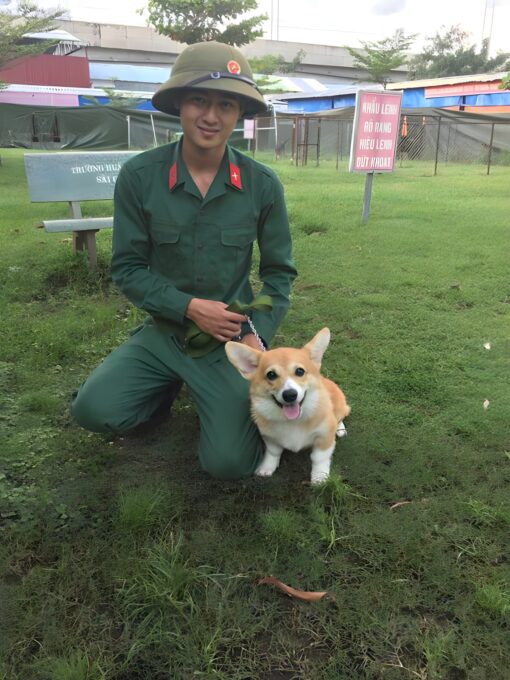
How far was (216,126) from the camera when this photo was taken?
2.67 m

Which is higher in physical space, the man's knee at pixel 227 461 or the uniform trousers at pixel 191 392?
the uniform trousers at pixel 191 392

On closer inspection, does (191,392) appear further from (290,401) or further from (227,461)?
(290,401)

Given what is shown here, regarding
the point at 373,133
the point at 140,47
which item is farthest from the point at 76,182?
the point at 140,47

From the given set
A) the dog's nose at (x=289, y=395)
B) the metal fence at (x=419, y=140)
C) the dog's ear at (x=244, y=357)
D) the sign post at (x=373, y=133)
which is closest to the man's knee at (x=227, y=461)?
the dog's ear at (x=244, y=357)

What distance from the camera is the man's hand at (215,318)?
2727 millimetres

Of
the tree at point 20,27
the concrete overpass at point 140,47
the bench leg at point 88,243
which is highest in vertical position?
the concrete overpass at point 140,47

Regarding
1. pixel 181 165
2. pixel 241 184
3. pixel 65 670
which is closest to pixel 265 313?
pixel 241 184

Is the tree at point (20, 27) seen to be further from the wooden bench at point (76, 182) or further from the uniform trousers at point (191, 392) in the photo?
the uniform trousers at point (191, 392)

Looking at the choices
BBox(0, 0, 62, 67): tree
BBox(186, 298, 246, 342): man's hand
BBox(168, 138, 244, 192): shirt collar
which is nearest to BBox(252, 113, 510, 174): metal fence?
BBox(0, 0, 62, 67): tree

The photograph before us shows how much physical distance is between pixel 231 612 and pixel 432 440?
153cm

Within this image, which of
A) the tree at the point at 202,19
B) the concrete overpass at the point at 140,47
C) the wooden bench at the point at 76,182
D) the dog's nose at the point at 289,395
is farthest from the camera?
the concrete overpass at the point at 140,47

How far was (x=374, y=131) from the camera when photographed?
24.2 ft

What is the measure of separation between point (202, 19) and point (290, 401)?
3919 centimetres

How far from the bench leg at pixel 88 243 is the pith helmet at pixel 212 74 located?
2.80m
